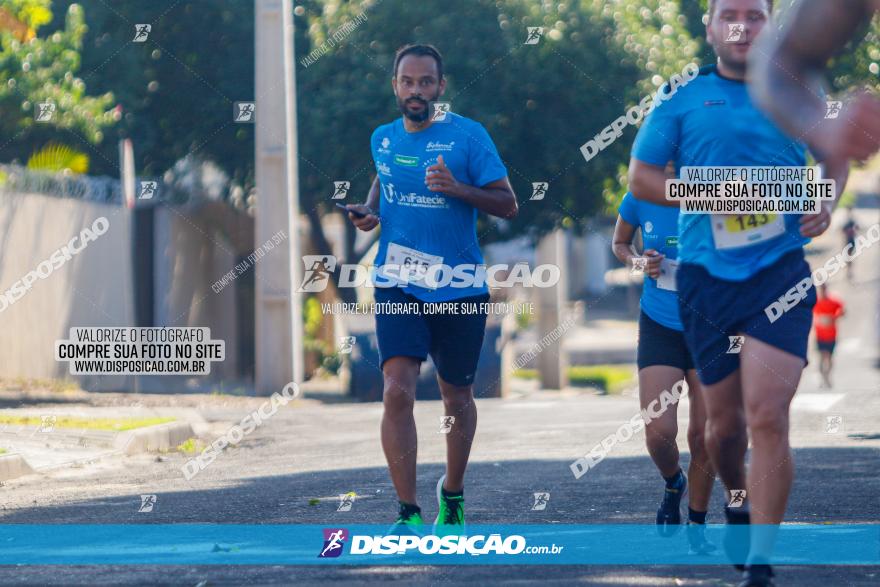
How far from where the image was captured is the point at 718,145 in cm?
501

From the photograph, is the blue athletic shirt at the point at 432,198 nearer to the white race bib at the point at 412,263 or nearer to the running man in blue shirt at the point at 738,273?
the white race bib at the point at 412,263

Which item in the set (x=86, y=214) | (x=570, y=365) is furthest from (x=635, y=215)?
(x=570, y=365)

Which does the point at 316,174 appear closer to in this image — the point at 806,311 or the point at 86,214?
the point at 86,214

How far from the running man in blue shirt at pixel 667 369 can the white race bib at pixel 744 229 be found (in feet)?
4.28

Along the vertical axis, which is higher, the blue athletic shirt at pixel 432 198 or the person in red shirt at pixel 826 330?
the blue athletic shirt at pixel 432 198

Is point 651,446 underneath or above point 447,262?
underneath

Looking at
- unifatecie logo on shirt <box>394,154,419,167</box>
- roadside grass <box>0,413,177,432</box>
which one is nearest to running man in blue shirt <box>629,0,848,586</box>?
unifatecie logo on shirt <box>394,154,419,167</box>

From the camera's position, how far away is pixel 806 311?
4.91 metres

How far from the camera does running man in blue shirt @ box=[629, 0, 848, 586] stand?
4.79 metres

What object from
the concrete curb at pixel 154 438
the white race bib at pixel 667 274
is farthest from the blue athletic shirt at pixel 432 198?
the concrete curb at pixel 154 438

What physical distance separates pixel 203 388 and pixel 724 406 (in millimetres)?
17360

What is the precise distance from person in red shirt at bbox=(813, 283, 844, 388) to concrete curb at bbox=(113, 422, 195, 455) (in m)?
11.5

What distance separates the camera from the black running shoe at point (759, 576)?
4637 millimetres

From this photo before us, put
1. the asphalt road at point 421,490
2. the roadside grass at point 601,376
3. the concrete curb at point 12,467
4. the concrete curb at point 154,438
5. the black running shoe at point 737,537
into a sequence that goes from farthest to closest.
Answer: the roadside grass at point 601,376
the concrete curb at point 154,438
the concrete curb at point 12,467
the asphalt road at point 421,490
the black running shoe at point 737,537
